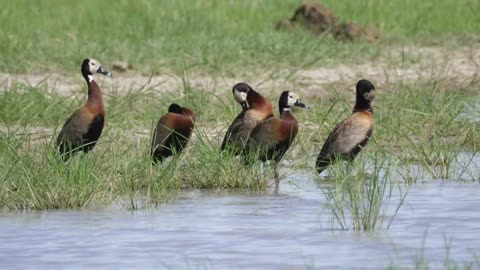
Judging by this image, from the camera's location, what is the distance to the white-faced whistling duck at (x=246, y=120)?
33.0 feet

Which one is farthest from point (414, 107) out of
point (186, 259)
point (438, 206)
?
point (186, 259)

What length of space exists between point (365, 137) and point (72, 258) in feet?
10.7

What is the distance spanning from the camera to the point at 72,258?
7.09m

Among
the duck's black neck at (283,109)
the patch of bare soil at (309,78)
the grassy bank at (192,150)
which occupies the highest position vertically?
the duck's black neck at (283,109)

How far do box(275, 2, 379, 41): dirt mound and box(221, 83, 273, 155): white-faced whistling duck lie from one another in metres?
4.75

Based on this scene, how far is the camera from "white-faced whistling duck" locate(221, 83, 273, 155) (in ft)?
33.0

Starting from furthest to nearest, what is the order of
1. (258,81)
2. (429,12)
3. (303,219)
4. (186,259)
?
(429,12)
(258,81)
(303,219)
(186,259)

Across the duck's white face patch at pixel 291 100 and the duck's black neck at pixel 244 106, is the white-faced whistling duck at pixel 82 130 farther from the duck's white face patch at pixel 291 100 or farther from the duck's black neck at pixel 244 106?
the duck's white face patch at pixel 291 100

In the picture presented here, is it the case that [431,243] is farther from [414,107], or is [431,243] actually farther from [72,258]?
[414,107]

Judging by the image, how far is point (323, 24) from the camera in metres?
15.9

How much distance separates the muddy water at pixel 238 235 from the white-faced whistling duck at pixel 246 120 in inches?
30.6

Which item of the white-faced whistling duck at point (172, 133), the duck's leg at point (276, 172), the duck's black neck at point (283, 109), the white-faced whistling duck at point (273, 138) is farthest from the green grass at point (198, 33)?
the duck's leg at point (276, 172)

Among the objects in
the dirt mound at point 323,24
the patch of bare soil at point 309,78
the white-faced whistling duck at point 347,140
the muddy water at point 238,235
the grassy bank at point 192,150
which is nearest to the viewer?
the muddy water at point 238,235

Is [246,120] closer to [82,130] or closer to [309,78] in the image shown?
[82,130]
